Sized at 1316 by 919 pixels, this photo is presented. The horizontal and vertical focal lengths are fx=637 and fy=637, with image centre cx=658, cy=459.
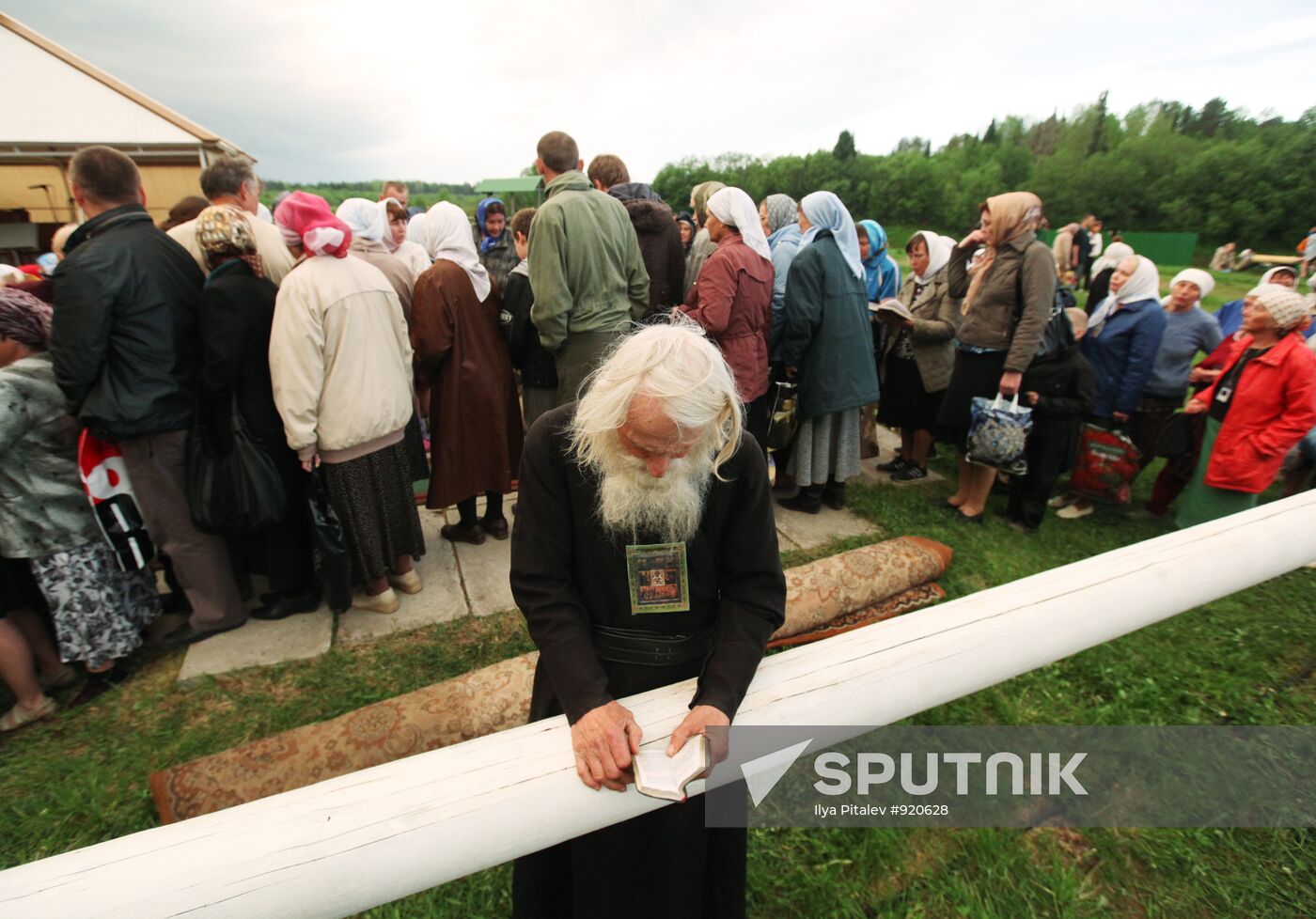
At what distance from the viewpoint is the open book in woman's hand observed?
4.01 ft

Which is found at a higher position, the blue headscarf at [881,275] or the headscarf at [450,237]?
the headscarf at [450,237]

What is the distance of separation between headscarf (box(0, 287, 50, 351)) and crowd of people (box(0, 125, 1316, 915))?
0.01 m

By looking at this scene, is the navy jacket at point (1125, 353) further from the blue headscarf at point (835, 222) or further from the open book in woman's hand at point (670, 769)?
the open book in woman's hand at point (670, 769)

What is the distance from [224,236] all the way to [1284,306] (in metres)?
5.20

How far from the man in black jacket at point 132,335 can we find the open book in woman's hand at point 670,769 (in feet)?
8.98

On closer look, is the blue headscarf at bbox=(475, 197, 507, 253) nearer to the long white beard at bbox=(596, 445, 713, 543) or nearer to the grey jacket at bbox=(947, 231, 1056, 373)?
the grey jacket at bbox=(947, 231, 1056, 373)

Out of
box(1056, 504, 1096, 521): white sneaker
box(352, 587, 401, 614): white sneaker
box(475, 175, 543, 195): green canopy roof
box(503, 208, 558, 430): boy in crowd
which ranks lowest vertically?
box(1056, 504, 1096, 521): white sneaker

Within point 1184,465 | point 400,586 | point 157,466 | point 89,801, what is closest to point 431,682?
point 400,586

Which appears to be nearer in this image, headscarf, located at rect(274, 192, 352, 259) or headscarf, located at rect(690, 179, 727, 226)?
headscarf, located at rect(274, 192, 352, 259)

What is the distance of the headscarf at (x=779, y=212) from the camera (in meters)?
5.00

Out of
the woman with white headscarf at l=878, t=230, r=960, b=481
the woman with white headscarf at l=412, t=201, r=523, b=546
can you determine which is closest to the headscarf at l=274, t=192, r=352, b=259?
the woman with white headscarf at l=412, t=201, r=523, b=546

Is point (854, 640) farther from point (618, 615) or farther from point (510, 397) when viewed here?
point (510, 397)

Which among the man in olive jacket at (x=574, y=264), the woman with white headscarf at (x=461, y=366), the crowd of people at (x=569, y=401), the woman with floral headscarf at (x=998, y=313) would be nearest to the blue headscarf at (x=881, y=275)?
the crowd of people at (x=569, y=401)

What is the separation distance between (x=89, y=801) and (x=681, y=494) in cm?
251
